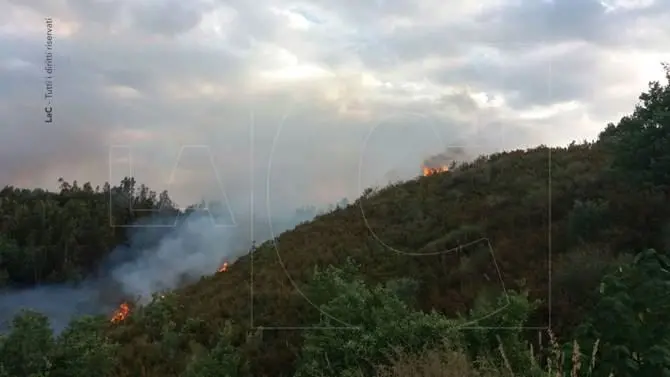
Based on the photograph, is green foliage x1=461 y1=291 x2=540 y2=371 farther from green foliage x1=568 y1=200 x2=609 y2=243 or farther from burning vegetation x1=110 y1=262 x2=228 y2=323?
burning vegetation x1=110 y1=262 x2=228 y2=323

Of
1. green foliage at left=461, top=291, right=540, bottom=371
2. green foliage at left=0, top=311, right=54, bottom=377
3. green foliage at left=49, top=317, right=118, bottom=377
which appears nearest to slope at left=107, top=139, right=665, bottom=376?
green foliage at left=461, top=291, right=540, bottom=371

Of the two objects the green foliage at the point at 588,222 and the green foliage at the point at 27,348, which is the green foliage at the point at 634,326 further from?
the green foliage at the point at 588,222

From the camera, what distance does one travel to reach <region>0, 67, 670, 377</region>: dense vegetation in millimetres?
4633

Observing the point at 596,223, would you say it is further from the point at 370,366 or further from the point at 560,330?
the point at 370,366

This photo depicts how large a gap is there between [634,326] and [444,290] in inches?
227

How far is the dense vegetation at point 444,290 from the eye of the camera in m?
4.63

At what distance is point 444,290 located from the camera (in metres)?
10.1

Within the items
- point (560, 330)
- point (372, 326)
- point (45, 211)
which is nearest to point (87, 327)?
point (372, 326)

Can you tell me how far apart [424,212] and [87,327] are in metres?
9.96

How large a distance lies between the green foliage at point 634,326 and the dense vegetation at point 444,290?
0.4 inches

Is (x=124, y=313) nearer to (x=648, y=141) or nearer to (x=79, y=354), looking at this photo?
(x=79, y=354)

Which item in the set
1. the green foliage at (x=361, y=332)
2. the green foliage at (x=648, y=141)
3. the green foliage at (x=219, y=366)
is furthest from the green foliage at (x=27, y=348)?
the green foliage at (x=648, y=141)

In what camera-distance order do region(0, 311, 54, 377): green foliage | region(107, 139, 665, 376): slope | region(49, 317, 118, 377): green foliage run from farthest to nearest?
region(107, 139, 665, 376): slope, region(49, 317, 118, 377): green foliage, region(0, 311, 54, 377): green foliage

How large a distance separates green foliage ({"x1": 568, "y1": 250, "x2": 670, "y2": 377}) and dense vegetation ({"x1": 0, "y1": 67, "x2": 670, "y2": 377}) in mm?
11
